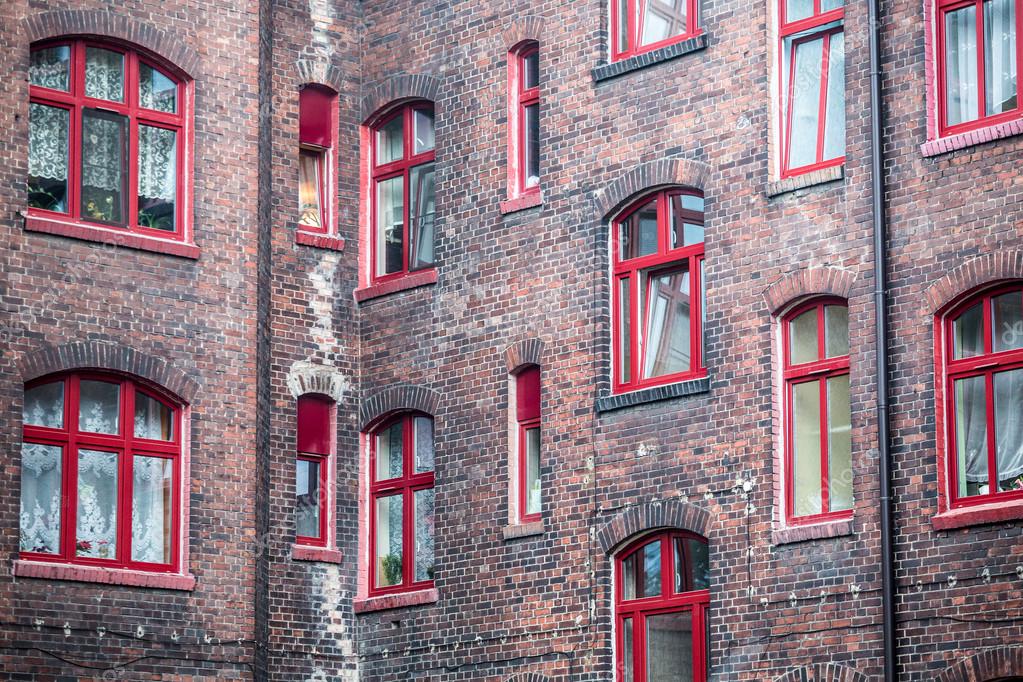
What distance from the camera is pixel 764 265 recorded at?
2162 centimetres

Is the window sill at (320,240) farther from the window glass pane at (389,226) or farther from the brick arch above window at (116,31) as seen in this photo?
the brick arch above window at (116,31)

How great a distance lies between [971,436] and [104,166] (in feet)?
35.5

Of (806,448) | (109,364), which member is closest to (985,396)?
(806,448)

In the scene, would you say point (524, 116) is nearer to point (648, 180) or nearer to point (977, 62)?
point (648, 180)

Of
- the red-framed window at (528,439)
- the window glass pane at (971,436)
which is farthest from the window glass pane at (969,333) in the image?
the red-framed window at (528,439)

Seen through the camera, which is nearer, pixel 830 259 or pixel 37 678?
pixel 830 259

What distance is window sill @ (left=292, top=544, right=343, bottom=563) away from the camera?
2509cm

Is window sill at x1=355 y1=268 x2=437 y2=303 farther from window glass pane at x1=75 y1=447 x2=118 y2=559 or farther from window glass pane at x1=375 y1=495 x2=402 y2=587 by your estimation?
window glass pane at x1=75 y1=447 x2=118 y2=559

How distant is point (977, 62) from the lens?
66.8ft

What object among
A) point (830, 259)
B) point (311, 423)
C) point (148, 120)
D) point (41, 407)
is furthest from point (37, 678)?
point (830, 259)

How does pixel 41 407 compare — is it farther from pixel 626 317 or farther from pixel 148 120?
pixel 626 317

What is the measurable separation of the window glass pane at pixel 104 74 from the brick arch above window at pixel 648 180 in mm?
5993

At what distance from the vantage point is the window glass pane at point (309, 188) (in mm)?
26391

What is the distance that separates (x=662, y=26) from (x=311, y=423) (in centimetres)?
673
